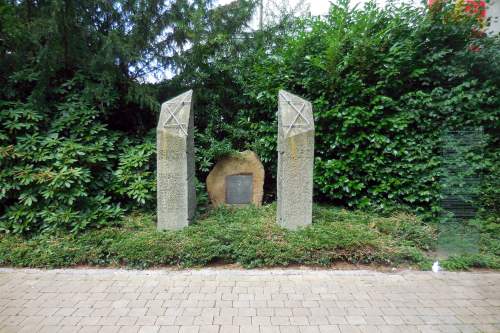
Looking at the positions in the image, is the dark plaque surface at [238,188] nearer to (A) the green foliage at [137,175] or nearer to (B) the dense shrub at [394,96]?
(B) the dense shrub at [394,96]

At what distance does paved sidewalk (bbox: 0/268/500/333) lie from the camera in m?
2.44

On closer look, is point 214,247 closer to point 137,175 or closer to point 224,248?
point 224,248

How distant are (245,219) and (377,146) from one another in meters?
Answer: 2.63

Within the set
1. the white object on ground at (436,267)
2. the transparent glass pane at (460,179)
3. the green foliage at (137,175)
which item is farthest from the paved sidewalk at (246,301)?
the green foliage at (137,175)

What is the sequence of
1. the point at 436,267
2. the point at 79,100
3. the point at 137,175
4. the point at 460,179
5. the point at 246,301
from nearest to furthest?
1. the point at 246,301
2. the point at 436,267
3. the point at 460,179
4. the point at 137,175
5. the point at 79,100

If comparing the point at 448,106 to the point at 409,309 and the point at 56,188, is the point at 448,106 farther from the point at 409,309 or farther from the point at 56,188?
the point at 56,188

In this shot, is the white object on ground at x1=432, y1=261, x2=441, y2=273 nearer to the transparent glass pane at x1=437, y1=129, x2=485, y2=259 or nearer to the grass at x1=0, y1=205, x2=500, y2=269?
the grass at x1=0, y1=205, x2=500, y2=269

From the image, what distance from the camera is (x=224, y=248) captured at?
358 cm

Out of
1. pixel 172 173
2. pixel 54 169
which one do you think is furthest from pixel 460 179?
pixel 54 169

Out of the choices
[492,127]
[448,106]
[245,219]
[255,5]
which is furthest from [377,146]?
[255,5]

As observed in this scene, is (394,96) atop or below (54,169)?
atop

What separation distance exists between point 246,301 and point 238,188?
109 inches

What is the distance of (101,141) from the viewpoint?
4543mm

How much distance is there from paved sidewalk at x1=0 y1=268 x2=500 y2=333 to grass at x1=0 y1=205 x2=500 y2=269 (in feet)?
0.51
